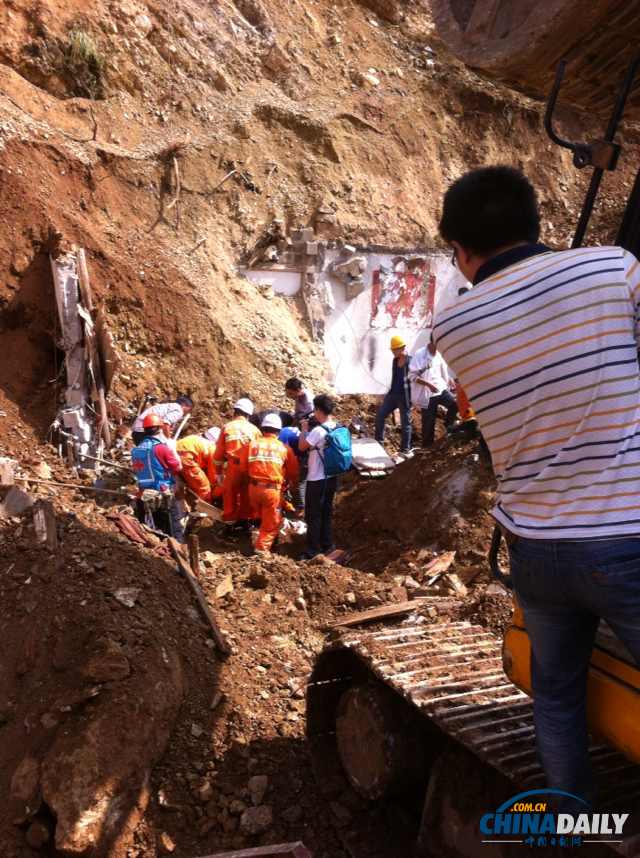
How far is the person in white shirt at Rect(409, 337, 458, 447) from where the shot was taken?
1140 cm

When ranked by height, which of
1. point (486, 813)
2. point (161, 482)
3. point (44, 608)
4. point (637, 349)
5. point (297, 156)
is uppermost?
point (297, 156)

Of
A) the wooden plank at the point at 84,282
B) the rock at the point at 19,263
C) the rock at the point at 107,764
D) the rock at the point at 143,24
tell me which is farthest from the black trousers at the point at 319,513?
the rock at the point at 143,24

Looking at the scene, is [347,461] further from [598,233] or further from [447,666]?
[598,233]

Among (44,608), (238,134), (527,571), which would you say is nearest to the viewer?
(527,571)

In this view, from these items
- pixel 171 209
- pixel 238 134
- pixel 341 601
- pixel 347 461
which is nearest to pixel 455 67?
pixel 238 134

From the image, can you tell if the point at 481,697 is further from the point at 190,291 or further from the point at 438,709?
the point at 190,291

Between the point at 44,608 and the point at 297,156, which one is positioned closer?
the point at 44,608

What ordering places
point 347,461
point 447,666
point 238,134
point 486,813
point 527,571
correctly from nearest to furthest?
point 527,571, point 486,813, point 447,666, point 347,461, point 238,134

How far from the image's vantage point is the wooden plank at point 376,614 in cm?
559

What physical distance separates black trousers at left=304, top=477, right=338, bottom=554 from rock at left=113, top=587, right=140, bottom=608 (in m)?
3.36

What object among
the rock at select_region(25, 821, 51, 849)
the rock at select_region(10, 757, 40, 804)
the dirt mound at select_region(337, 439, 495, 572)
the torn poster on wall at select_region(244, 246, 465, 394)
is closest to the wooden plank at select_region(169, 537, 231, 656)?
the rock at select_region(10, 757, 40, 804)

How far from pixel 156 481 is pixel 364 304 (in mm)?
7935

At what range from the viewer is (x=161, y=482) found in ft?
27.7

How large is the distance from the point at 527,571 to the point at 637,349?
0.74 m
